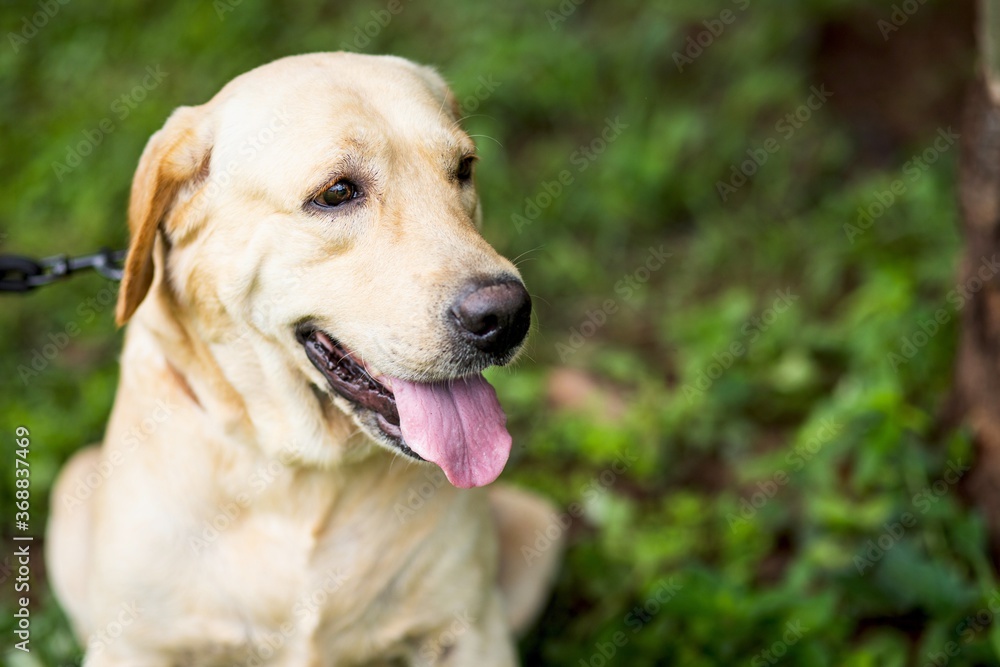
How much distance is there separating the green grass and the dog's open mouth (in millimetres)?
1214

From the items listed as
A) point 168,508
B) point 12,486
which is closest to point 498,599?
point 168,508

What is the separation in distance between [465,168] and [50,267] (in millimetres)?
1416

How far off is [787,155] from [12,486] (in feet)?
13.9

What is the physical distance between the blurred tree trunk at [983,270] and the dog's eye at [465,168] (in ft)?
5.80

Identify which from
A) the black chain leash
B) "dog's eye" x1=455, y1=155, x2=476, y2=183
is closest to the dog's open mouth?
"dog's eye" x1=455, y1=155, x2=476, y2=183

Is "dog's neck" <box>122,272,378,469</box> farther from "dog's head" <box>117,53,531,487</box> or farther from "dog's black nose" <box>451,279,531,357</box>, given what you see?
"dog's black nose" <box>451,279,531,357</box>

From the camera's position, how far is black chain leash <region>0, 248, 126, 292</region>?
10.6 feet

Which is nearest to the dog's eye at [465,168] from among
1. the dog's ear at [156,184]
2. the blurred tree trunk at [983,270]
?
the dog's ear at [156,184]

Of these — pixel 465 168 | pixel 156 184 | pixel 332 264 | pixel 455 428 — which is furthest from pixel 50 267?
pixel 455 428

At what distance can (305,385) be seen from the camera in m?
2.72

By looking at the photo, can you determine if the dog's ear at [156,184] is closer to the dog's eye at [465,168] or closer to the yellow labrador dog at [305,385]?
the yellow labrador dog at [305,385]

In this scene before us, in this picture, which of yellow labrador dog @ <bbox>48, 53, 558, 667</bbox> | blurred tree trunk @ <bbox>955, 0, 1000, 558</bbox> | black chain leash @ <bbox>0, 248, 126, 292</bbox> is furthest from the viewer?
blurred tree trunk @ <bbox>955, 0, 1000, 558</bbox>

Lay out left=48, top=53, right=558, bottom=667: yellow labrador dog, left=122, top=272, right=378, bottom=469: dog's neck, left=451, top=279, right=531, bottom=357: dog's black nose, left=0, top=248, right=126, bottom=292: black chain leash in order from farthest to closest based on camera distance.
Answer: left=0, top=248, right=126, bottom=292: black chain leash → left=122, top=272, right=378, bottom=469: dog's neck → left=48, top=53, right=558, bottom=667: yellow labrador dog → left=451, top=279, right=531, bottom=357: dog's black nose

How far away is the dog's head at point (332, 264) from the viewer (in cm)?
250
